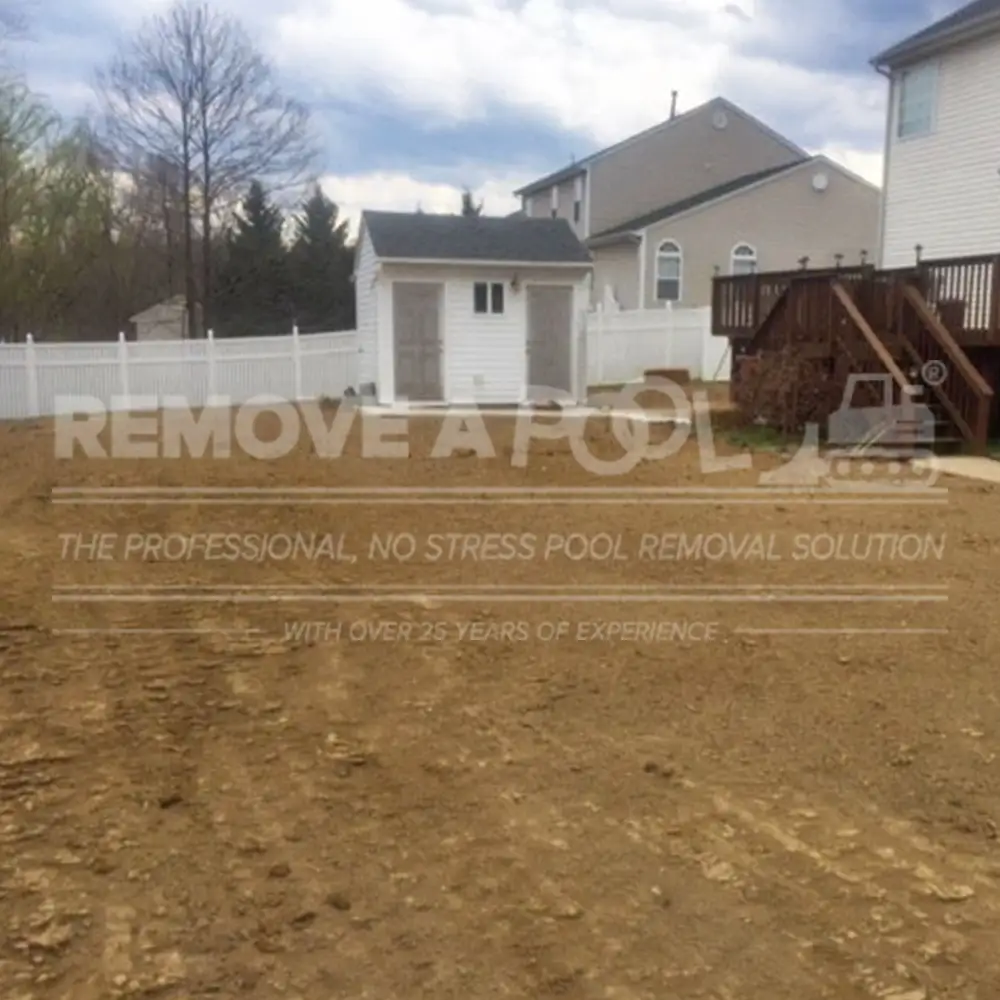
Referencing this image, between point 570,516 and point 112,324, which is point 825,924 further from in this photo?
point 112,324

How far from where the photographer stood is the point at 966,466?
32.9ft

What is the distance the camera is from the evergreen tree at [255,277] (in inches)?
1251

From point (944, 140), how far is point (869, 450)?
8.31 m

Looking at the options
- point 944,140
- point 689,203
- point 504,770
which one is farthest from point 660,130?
point 504,770

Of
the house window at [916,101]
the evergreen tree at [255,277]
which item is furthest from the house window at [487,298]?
the evergreen tree at [255,277]

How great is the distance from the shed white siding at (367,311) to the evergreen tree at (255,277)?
44.6 feet

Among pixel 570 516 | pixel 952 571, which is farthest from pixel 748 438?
pixel 952 571

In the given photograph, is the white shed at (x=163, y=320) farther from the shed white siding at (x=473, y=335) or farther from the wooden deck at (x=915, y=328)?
the wooden deck at (x=915, y=328)

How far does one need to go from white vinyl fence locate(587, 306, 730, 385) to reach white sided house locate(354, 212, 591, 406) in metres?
3.79

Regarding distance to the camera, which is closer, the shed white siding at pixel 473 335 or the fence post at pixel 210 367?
the shed white siding at pixel 473 335

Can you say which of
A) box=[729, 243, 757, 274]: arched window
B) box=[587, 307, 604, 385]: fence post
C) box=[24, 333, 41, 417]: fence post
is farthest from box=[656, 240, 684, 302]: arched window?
box=[24, 333, 41, 417]: fence post

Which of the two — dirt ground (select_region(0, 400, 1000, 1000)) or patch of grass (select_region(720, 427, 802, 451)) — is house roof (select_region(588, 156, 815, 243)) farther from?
dirt ground (select_region(0, 400, 1000, 1000))

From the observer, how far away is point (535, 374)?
57.3 feet

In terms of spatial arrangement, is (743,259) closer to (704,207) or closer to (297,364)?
(704,207)
